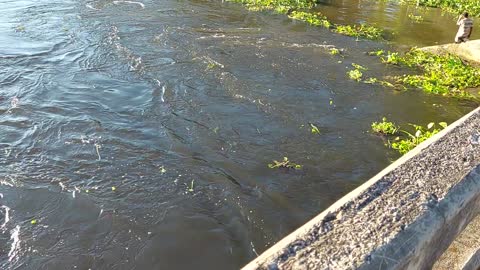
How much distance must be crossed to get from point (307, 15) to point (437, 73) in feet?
18.2

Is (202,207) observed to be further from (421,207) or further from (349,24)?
(349,24)

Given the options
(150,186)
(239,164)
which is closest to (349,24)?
(239,164)

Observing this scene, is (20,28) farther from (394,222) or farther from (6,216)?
(394,222)

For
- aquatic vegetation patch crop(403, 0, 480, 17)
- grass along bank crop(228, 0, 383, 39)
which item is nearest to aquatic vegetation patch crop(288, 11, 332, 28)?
grass along bank crop(228, 0, 383, 39)

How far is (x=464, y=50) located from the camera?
12430mm

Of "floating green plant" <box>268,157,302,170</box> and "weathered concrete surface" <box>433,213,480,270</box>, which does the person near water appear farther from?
"weathered concrete surface" <box>433,213,480,270</box>

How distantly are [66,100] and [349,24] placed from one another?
10.6 m

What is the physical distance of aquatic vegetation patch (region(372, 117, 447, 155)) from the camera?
7.23 metres

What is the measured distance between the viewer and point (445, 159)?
109 inches

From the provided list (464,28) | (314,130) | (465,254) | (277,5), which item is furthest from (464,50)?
(465,254)

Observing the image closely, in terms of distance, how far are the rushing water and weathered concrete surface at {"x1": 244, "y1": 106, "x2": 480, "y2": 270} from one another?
2.56 m

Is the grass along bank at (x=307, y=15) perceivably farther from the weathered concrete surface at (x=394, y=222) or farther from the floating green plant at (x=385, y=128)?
the weathered concrete surface at (x=394, y=222)

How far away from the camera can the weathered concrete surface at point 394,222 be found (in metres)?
1.87

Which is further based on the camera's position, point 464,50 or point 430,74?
point 464,50
